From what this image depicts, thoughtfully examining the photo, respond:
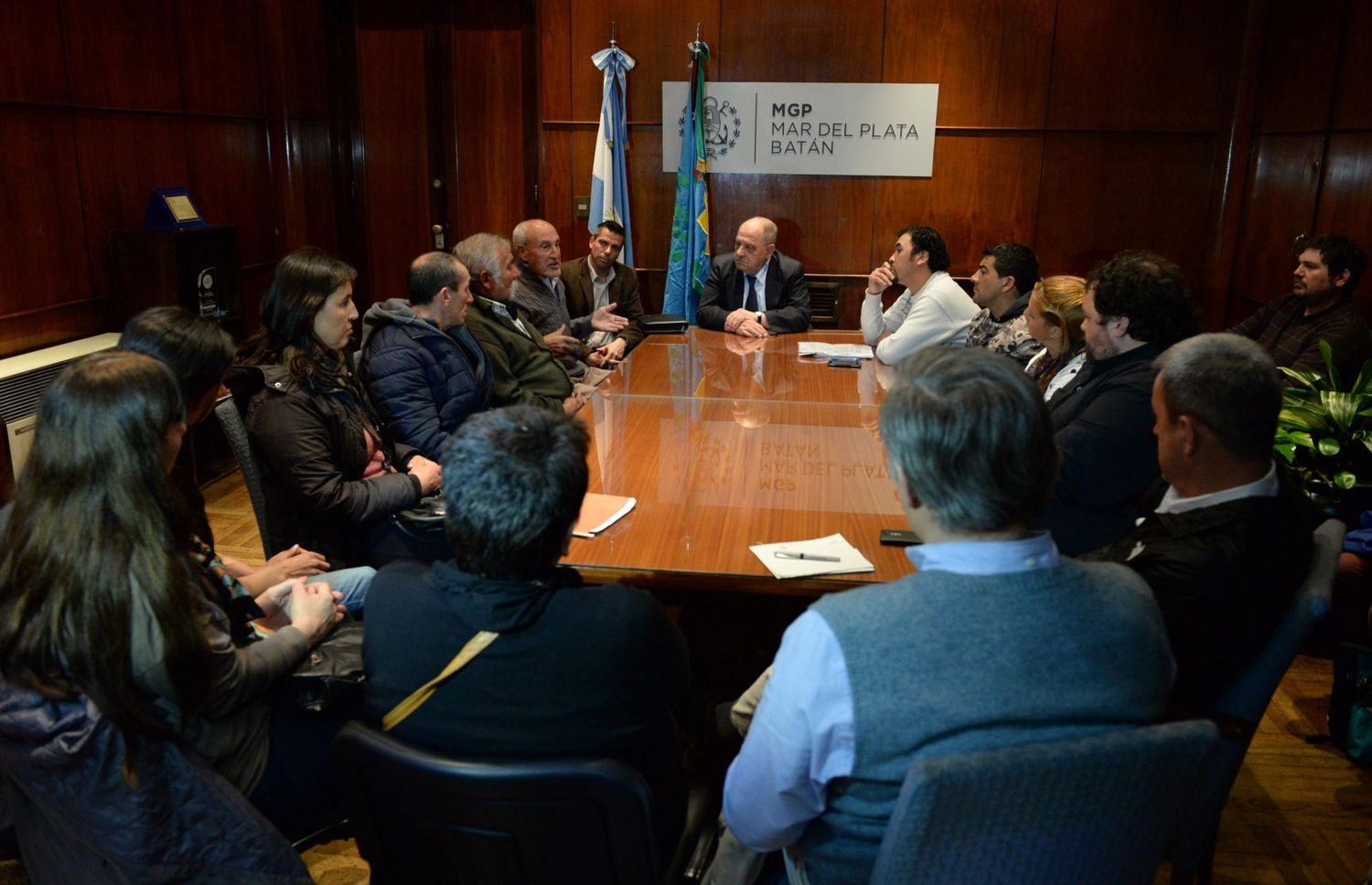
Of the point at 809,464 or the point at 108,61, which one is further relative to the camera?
the point at 108,61

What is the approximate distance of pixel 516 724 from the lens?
144 cm

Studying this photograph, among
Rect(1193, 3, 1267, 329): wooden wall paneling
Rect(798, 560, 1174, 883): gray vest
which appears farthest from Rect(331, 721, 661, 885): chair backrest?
Rect(1193, 3, 1267, 329): wooden wall paneling

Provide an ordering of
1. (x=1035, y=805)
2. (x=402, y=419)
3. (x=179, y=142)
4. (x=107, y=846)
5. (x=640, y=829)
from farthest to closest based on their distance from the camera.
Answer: (x=179, y=142)
(x=402, y=419)
(x=107, y=846)
(x=640, y=829)
(x=1035, y=805)

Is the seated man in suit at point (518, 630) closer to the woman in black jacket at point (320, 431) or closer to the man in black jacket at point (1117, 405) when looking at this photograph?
the woman in black jacket at point (320, 431)

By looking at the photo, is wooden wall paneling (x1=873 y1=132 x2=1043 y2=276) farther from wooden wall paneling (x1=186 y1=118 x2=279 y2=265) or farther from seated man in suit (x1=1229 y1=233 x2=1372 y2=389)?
wooden wall paneling (x1=186 y1=118 x2=279 y2=265)

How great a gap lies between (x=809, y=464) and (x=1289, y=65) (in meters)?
4.48

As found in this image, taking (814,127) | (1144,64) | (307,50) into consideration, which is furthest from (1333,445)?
(307,50)

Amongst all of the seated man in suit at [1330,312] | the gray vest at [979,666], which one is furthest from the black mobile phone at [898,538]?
the seated man in suit at [1330,312]

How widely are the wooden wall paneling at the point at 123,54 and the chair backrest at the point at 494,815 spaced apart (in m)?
4.25

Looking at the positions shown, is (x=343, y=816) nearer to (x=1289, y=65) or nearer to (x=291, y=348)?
(x=291, y=348)

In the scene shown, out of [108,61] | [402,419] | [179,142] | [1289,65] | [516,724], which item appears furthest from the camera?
[1289,65]

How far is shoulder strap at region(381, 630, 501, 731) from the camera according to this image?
1.44 meters

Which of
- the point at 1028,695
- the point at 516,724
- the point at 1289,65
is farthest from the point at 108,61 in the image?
the point at 1289,65

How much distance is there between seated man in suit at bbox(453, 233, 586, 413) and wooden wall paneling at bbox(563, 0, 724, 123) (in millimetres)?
2796
